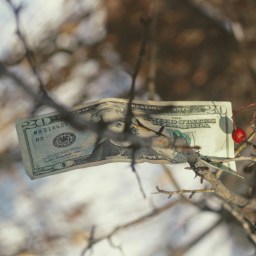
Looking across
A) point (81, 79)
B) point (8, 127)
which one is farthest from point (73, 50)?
point (8, 127)

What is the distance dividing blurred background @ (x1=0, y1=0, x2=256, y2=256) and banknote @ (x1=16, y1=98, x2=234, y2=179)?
31cm

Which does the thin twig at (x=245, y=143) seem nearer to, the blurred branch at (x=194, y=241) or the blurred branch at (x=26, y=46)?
the blurred branch at (x=194, y=241)

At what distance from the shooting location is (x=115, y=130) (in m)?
1.12

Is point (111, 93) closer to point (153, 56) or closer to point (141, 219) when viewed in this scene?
point (153, 56)

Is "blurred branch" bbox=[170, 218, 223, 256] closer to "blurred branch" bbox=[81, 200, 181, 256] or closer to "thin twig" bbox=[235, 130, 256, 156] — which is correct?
"blurred branch" bbox=[81, 200, 181, 256]

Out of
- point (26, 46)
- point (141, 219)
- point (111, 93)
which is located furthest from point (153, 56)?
point (141, 219)

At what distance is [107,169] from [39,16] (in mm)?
512

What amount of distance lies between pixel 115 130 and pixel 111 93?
470 mm

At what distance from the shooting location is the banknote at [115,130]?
1.14 metres

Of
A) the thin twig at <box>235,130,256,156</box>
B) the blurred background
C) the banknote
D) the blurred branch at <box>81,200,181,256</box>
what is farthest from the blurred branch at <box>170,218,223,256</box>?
the thin twig at <box>235,130,256,156</box>

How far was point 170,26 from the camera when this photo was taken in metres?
1.56

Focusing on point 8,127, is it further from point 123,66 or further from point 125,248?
point 125,248

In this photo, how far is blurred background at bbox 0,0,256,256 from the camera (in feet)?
4.89

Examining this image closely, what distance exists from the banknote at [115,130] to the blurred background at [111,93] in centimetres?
31
